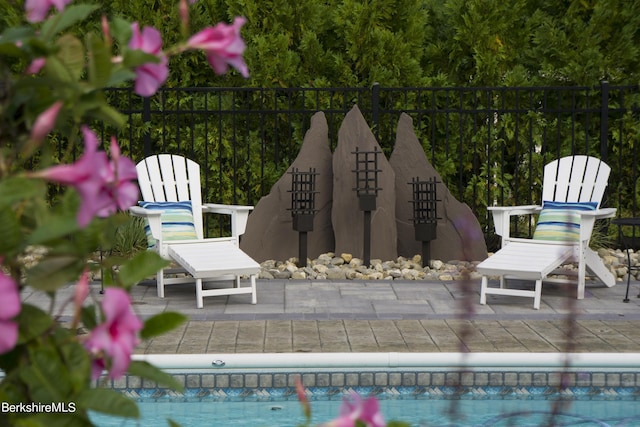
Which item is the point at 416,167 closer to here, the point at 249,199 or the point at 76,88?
the point at 249,199

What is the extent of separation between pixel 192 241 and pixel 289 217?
1.96 meters

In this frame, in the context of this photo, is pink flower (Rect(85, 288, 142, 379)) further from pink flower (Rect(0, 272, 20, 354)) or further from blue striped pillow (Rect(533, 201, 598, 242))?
blue striped pillow (Rect(533, 201, 598, 242))

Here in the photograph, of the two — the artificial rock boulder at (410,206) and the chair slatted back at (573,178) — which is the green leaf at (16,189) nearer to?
the chair slatted back at (573,178)

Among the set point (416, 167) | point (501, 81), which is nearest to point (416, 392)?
point (416, 167)

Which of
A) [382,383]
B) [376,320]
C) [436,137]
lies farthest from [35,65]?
[436,137]

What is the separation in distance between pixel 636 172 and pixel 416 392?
223 inches

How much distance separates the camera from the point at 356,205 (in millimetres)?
8711

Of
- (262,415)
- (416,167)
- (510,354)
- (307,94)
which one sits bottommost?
(262,415)

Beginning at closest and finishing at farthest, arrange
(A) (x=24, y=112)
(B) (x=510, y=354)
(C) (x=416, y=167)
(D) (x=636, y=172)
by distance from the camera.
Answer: (A) (x=24, y=112) < (B) (x=510, y=354) < (C) (x=416, y=167) < (D) (x=636, y=172)

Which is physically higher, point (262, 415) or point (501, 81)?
point (501, 81)

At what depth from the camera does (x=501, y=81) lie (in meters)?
10.1

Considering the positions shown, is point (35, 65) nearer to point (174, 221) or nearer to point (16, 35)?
point (16, 35)

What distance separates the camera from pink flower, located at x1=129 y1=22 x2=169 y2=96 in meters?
1.10

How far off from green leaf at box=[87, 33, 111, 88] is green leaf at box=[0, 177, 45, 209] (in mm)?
134
